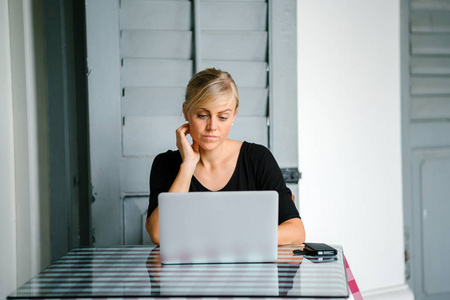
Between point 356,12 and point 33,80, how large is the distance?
186 cm

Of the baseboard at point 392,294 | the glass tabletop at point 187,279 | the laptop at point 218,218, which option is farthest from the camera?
the baseboard at point 392,294

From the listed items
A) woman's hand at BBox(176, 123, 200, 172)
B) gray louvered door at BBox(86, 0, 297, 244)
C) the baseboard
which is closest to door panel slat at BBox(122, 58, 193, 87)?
gray louvered door at BBox(86, 0, 297, 244)

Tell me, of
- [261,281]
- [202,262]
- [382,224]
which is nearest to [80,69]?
[202,262]

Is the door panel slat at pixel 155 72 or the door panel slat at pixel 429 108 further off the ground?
the door panel slat at pixel 155 72

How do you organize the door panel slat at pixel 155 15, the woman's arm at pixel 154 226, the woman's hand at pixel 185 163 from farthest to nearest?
the door panel slat at pixel 155 15, the woman's hand at pixel 185 163, the woman's arm at pixel 154 226

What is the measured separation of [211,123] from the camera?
1832mm

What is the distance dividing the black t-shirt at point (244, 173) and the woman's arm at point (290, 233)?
27 centimetres

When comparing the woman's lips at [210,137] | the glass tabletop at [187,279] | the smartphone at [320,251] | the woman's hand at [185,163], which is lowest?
the glass tabletop at [187,279]

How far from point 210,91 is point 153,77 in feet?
1.61

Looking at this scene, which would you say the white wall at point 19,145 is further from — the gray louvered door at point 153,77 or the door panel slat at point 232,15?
the door panel slat at point 232,15

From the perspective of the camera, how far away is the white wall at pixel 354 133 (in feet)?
8.63

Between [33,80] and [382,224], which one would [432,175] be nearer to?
[382,224]

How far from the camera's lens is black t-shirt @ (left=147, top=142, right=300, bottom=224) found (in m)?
1.97

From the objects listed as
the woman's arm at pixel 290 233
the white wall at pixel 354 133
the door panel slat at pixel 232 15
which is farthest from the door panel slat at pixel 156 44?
the woman's arm at pixel 290 233
